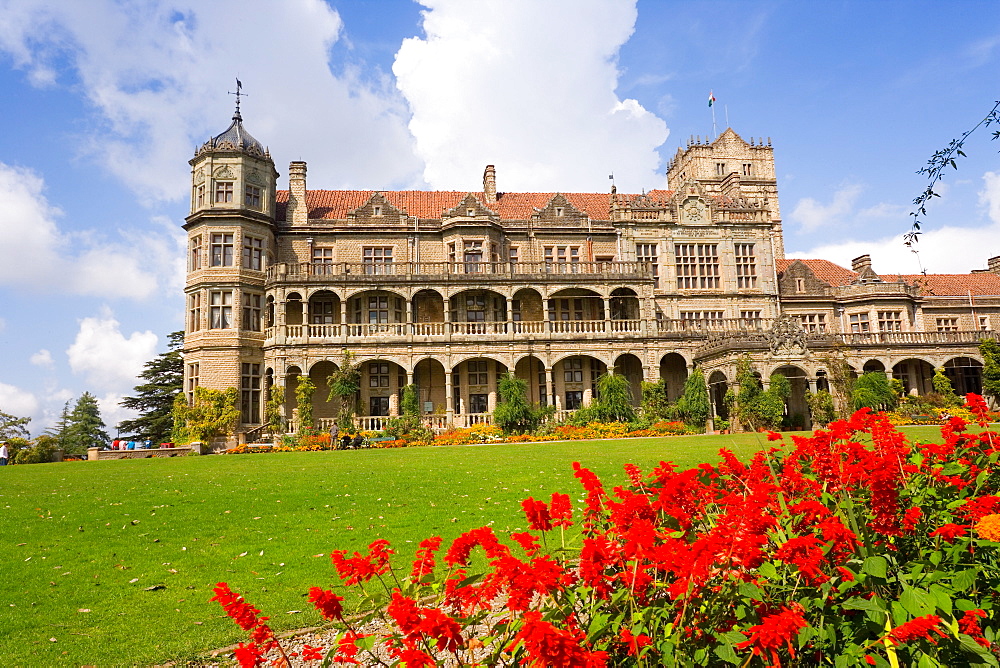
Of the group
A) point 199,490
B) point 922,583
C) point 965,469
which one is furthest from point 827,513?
point 199,490

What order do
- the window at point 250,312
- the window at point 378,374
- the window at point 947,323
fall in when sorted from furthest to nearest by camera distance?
1. the window at point 947,323
2. the window at point 378,374
3. the window at point 250,312

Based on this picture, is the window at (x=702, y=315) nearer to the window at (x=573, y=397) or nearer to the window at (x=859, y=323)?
the window at (x=859, y=323)

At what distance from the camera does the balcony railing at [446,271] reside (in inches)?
1256

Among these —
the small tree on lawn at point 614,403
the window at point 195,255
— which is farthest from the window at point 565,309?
the window at point 195,255

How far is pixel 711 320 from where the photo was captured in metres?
34.8

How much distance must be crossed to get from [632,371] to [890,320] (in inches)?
664

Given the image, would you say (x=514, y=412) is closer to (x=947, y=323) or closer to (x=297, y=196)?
(x=297, y=196)

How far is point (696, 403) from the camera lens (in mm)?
29453

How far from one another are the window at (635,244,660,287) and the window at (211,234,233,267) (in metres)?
21.9

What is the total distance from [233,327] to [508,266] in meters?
14.2

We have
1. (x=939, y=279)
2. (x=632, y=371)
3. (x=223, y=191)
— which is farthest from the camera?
(x=939, y=279)

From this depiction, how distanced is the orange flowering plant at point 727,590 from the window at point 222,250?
31.3 metres

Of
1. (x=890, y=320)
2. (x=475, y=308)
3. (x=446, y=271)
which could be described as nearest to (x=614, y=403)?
(x=475, y=308)

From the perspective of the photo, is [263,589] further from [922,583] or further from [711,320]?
[711,320]
